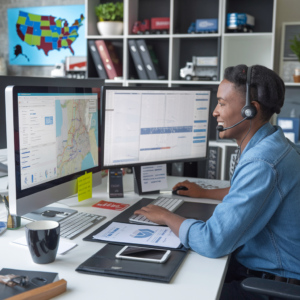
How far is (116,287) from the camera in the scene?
757 mm

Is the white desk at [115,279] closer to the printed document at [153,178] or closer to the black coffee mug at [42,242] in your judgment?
the black coffee mug at [42,242]

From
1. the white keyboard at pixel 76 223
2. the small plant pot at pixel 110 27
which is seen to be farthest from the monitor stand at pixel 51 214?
the small plant pot at pixel 110 27

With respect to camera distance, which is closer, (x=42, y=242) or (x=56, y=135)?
(x=42, y=242)

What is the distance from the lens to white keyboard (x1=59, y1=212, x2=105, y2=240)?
40.6 inches

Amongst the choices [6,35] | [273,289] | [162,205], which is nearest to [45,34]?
[6,35]

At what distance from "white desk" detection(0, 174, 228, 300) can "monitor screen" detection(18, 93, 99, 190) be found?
207 millimetres

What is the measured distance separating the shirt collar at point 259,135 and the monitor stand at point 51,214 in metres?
0.62

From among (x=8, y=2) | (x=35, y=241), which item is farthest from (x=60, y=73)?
(x=35, y=241)

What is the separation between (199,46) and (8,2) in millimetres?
2225

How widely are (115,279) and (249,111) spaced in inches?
23.1

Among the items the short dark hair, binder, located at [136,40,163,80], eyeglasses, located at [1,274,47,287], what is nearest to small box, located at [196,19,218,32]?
binder, located at [136,40,163,80]

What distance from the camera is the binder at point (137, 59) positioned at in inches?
120

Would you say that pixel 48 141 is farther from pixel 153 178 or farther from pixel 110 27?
pixel 110 27

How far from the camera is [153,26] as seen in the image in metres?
3.07
